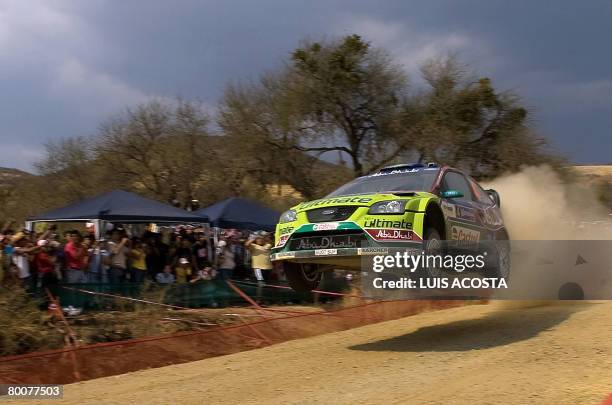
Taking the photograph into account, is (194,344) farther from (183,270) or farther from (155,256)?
(155,256)

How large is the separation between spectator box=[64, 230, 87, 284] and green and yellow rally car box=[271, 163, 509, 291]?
5223 millimetres

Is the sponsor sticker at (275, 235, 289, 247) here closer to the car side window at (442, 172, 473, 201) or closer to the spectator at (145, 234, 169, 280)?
the car side window at (442, 172, 473, 201)

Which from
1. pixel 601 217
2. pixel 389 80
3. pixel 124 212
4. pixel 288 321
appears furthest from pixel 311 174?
pixel 288 321

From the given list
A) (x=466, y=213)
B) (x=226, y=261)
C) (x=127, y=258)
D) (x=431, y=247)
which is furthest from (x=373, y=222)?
(x=226, y=261)

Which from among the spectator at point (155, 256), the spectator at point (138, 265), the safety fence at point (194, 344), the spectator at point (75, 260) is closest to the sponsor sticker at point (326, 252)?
the safety fence at point (194, 344)

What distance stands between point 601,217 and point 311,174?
13054 mm

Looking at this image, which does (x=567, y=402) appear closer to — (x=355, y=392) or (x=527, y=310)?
(x=355, y=392)

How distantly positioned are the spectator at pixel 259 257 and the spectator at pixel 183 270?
150 centimetres

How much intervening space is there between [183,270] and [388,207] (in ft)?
24.7

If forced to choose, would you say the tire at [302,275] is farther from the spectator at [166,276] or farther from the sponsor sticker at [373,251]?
the spectator at [166,276]

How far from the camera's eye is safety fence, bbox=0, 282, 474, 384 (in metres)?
8.46

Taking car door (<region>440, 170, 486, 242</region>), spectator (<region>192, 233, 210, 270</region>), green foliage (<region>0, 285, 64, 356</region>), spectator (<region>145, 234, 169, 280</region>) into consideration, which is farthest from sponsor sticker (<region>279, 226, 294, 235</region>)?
spectator (<region>192, 233, 210, 270</region>)

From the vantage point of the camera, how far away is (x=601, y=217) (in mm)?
18656

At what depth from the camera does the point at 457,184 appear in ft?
30.3
